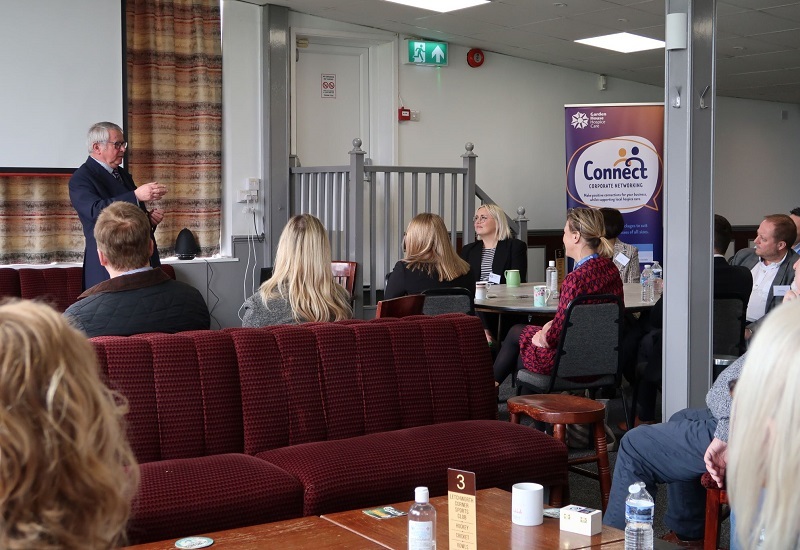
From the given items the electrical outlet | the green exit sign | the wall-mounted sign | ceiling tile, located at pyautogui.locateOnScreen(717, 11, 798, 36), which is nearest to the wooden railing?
the electrical outlet

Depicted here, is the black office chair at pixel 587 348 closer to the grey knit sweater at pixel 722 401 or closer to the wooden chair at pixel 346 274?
the grey knit sweater at pixel 722 401

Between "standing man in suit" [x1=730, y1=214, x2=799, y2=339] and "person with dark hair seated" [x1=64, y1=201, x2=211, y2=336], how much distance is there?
10.8 ft

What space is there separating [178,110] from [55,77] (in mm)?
1070

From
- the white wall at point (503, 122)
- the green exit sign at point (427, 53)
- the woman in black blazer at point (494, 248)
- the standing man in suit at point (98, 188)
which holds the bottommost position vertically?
the woman in black blazer at point (494, 248)

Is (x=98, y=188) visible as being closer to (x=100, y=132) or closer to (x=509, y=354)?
(x=100, y=132)

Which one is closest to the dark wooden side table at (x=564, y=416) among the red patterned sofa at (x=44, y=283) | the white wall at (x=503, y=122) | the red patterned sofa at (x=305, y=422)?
the red patterned sofa at (x=305, y=422)

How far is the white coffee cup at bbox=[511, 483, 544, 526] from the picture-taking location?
244 centimetres

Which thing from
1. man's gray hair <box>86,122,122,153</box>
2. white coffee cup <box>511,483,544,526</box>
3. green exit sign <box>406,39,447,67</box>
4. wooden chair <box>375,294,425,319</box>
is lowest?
white coffee cup <box>511,483,544,526</box>

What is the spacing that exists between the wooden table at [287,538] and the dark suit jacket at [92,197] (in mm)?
2727

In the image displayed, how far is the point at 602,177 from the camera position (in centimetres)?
883

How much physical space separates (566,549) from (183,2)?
20.3 ft

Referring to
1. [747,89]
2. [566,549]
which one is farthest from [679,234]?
→ [747,89]

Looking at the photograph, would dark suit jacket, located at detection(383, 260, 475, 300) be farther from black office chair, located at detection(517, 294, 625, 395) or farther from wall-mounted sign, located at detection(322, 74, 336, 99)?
wall-mounted sign, located at detection(322, 74, 336, 99)

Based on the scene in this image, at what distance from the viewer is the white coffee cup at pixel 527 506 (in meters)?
2.44
